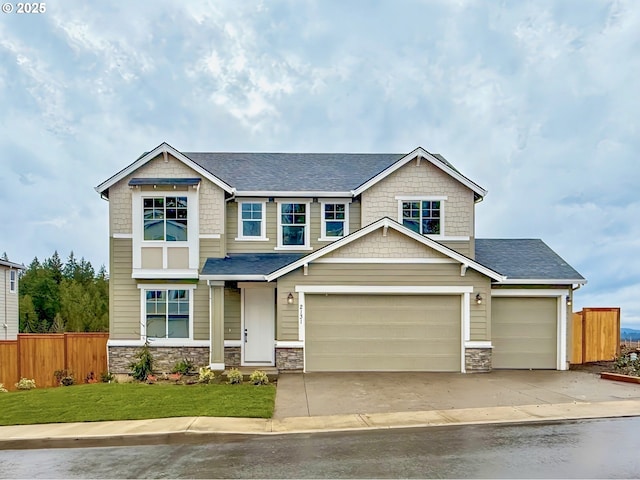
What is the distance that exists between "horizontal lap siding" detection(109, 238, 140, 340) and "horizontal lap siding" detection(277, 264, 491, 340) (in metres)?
5.18

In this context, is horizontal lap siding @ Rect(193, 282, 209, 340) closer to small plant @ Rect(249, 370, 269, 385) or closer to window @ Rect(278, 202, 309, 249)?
window @ Rect(278, 202, 309, 249)

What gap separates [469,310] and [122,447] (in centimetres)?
1086

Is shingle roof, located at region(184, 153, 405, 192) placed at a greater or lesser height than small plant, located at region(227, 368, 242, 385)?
greater

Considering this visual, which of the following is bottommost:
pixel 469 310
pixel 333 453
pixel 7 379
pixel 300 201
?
pixel 7 379

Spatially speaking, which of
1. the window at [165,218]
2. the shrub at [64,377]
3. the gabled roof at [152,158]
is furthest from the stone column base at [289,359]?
the shrub at [64,377]

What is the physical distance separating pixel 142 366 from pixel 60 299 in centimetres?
3499

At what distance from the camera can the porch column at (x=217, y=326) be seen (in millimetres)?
16312

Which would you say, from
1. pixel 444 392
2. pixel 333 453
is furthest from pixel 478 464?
pixel 444 392

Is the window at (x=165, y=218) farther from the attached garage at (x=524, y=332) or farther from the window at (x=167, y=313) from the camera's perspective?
the attached garage at (x=524, y=332)

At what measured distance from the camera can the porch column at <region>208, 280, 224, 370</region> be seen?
1631cm

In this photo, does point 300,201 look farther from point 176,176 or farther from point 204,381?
point 204,381

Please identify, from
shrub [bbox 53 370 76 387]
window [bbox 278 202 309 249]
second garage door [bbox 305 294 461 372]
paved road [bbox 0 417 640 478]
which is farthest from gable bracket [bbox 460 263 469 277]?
shrub [bbox 53 370 76 387]

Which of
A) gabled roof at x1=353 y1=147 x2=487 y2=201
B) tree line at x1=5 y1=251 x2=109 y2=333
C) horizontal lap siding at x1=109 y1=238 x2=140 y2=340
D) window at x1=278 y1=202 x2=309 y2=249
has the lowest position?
tree line at x1=5 y1=251 x2=109 y2=333

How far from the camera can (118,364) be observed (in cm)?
1684
